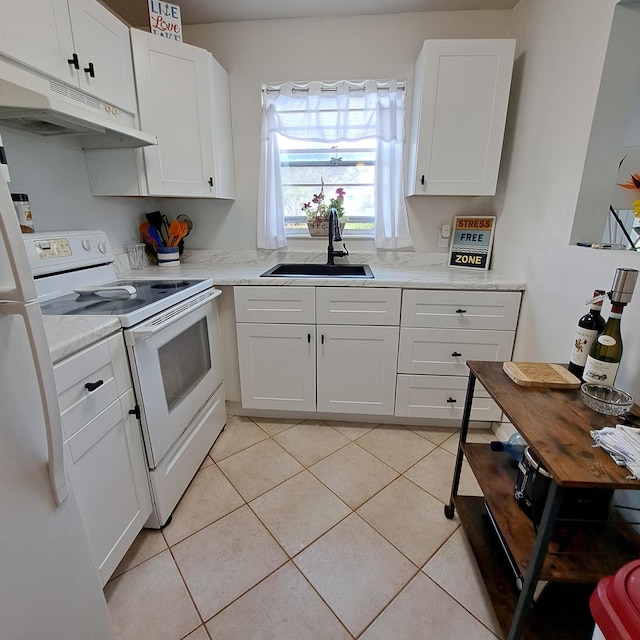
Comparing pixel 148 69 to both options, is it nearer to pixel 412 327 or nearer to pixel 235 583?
pixel 412 327

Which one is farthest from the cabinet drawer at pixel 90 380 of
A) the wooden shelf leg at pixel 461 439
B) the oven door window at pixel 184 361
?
the wooden shelf leg at pixel 461 439

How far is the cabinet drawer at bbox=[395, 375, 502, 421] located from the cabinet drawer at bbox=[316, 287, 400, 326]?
392 millimetres

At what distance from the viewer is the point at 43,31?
Result: 1273 millimetres

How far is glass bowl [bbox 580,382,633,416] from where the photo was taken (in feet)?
3.00

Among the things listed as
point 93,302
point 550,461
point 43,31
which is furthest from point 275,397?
point 43,31

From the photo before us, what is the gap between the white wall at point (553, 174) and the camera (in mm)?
1263

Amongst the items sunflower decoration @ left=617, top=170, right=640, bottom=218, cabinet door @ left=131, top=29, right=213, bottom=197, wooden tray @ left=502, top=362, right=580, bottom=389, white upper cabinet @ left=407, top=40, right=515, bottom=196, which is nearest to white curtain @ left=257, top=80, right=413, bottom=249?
white upper cabinet @ left=407, top=40, right=515, bottom=196

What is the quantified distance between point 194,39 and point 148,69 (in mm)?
623

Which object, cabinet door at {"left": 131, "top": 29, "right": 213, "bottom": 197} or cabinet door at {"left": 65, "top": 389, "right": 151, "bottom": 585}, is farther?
cabinet door at {"left": 131, "top": 29, "right": 213, "bottom": 197}

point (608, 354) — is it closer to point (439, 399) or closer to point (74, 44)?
point (439, 399)

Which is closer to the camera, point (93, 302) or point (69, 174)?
point (93, 302)

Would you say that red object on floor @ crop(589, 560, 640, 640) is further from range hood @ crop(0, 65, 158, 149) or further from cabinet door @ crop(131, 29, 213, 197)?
cabinet door @ crop(131, 29, 213, 197)

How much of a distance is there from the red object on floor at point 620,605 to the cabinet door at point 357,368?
54.0 inches

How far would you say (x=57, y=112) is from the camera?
108 cm
